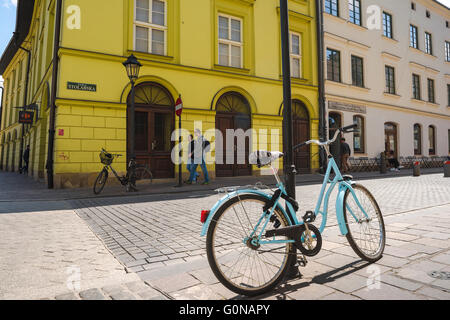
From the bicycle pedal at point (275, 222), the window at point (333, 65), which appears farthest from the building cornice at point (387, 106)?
the bicycle pedal at point (275, 222)

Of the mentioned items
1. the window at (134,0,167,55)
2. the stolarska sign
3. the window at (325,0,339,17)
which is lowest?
the stolarska sign

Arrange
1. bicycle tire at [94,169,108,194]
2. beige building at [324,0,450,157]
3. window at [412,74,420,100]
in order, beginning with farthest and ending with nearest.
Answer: window at [412,74,420,100], beige building at [324,0,450,157], bicycle tire at [94,169,108,194]

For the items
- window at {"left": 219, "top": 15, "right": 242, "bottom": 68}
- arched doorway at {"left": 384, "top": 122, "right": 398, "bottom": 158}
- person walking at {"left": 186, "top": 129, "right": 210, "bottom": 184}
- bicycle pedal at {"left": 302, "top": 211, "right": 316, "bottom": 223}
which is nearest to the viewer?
bicycle pedal at {"left": 302, "top": 211, "right": 316, "bottom": 223}

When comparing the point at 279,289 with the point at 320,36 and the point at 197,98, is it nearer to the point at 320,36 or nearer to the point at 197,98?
the point at 197,98

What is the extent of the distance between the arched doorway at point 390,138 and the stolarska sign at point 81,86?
56.5 feet

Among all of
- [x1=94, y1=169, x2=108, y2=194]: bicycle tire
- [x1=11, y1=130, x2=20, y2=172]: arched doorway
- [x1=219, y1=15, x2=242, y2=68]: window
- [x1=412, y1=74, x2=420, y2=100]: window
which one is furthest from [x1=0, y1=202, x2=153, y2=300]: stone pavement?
[x1=11, y1=130, x2=20, y2=172]: arched doorway

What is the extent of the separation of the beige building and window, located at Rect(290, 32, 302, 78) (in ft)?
5.35

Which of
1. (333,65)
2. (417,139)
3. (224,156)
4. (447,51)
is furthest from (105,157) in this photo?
(447,51)

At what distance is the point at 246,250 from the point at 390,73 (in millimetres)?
21453

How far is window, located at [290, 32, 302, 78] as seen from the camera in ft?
49.8

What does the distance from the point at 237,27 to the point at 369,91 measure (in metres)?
9.45

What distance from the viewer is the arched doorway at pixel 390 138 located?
1880 centimetres

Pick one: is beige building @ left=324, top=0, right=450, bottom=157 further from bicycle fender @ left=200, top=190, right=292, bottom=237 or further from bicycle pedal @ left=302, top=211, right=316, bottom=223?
bicycle fender @ left=200, top=190, right=292, bottom=237

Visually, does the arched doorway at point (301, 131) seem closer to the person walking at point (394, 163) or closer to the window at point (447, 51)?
the person walking at point (394, 163)
